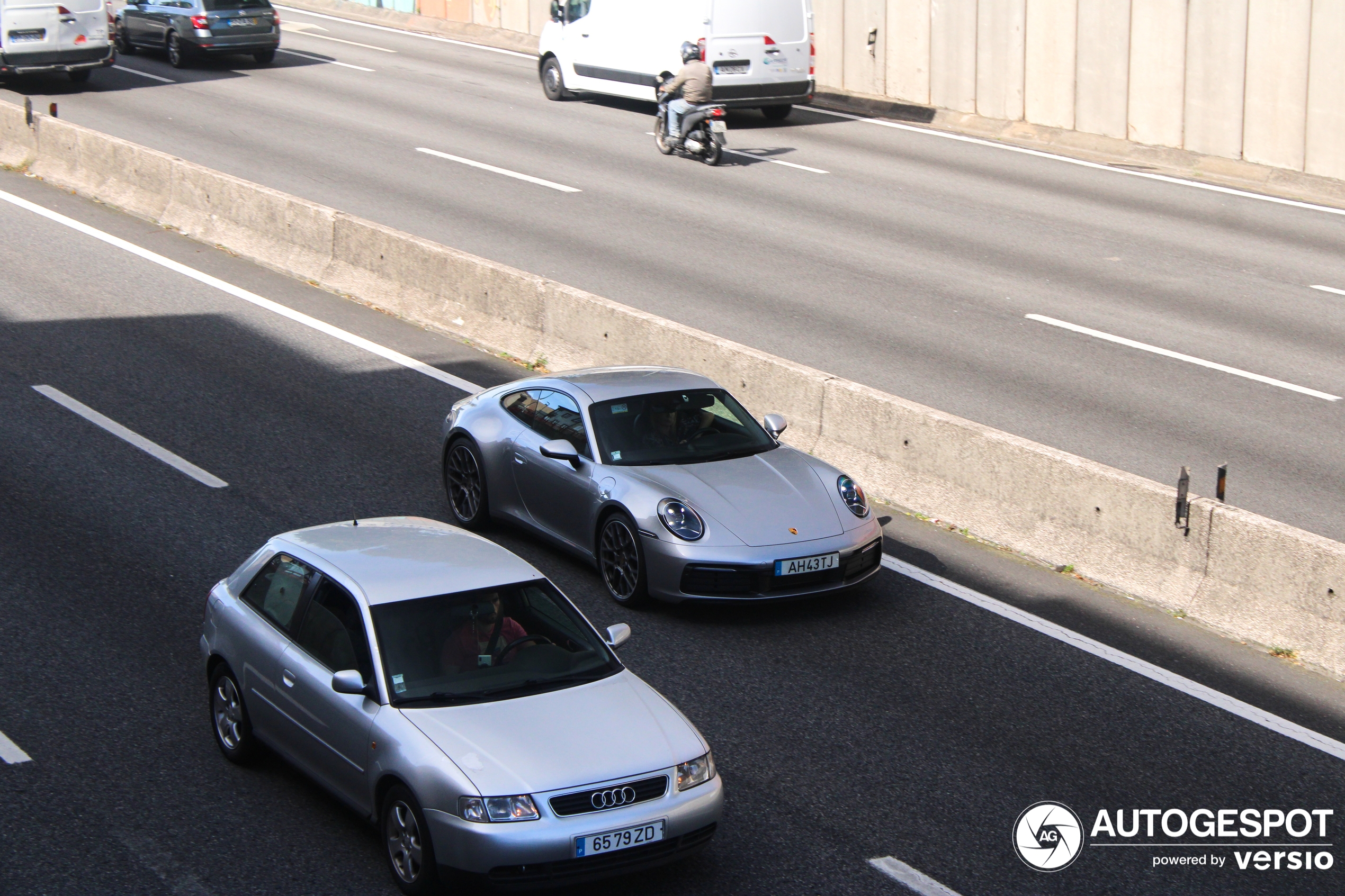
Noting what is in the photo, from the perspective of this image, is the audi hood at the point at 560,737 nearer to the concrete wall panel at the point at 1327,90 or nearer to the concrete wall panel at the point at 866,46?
the concrete wall panel at the point at 1327,90

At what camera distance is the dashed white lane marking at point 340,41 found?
1411 inches

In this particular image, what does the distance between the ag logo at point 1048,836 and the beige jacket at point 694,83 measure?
18504 mm

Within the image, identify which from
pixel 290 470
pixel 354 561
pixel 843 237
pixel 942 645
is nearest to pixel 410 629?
pixel 354 561

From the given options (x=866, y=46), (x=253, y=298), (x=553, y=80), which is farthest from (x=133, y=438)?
(x=866, y=46)

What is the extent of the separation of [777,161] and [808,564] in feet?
52.0

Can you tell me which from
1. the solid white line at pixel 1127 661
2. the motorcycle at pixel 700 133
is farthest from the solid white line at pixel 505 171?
the solid white line at pixel 1127 661

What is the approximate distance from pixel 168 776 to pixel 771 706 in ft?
10.2

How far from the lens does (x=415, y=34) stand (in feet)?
130

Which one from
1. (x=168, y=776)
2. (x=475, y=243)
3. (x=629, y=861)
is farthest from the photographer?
(x=475, y=243)

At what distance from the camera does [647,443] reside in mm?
9945

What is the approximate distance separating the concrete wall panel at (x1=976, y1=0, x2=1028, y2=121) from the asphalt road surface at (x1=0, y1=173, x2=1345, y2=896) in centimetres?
1693

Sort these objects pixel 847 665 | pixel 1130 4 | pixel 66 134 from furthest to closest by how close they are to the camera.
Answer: pixel 1130 4, pixel 66 134, pixel 847 665

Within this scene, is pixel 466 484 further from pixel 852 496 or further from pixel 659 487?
pixel 852 496

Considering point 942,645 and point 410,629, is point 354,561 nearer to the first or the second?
point 410,629
